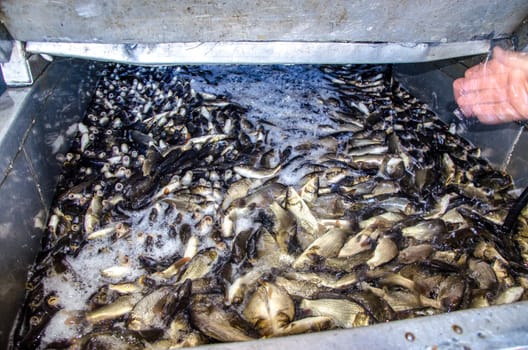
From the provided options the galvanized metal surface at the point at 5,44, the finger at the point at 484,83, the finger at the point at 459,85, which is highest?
the galvanized metal surface at the point at 5,44

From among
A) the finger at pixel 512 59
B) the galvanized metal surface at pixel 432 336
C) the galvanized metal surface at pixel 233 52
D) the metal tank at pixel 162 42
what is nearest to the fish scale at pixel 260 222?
the metal tank at pixel 162 42

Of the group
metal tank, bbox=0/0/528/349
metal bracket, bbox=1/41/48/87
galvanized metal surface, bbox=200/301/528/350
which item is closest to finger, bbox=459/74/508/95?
metal tank, bbox=0/0/528/349

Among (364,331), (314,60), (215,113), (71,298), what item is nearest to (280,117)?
(215,113)

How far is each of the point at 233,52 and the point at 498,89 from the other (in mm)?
1943

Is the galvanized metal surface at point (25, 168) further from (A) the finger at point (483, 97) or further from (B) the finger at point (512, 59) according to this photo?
(B) the finger at point (512, 59)

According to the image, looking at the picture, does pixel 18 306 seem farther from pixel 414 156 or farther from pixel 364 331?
pixel 414 156

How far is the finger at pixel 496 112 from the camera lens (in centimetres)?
272

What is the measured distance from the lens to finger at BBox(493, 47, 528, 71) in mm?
2600

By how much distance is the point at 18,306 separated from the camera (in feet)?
7.64

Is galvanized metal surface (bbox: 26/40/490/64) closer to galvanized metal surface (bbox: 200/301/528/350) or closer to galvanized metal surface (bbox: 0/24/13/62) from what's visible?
galvanized metal surface (bbox: 0/24/13/62)

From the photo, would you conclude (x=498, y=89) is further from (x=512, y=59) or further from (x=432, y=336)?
(x=432, y=336)

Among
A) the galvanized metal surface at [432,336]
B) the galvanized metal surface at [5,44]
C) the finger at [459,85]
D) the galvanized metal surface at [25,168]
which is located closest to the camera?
the galvanized metal surface at [432,336]

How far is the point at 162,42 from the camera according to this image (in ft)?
8.65

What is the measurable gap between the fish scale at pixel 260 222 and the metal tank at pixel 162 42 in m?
0.37
